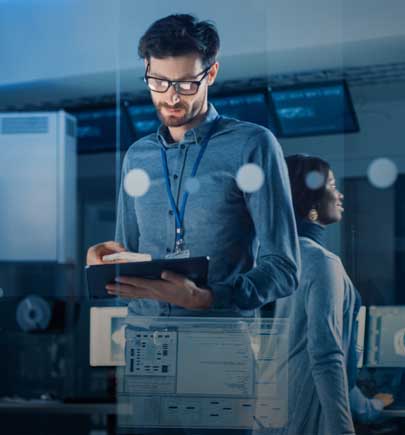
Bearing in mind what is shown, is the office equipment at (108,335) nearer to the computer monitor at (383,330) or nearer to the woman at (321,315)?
the woman at (321,315)

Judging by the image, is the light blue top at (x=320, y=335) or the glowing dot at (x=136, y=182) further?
the glowing dot at (x=136, y=182)

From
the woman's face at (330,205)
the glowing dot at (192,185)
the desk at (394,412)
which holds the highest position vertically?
the glowing dot at (192,185)

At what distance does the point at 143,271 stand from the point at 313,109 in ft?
2.67

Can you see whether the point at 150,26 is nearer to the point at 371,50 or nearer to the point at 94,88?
the point at 94,88

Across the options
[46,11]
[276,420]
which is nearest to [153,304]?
[276,420]

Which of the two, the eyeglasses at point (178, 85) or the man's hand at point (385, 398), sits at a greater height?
the eyeglasses at point (178, 85)

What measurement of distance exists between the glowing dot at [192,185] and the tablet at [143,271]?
240mm

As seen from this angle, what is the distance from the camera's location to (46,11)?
2.73 metres

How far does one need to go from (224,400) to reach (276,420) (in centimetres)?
20

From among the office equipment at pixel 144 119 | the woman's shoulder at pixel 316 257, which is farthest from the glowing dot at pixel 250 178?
the office equipment at pixel 144 119

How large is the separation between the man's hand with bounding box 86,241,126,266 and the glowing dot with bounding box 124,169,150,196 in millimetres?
198

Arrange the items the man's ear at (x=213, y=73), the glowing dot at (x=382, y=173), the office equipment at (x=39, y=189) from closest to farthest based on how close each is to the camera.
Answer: the glowing dot at (x=382, y=173)
the man's ear at (x=213, y=73)
the office equipment at (x=39, y=189)

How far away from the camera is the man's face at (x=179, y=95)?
2561 millimetres

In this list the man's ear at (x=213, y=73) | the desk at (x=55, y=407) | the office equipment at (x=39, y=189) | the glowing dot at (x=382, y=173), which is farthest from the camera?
the desk at (x=55, y=407)
